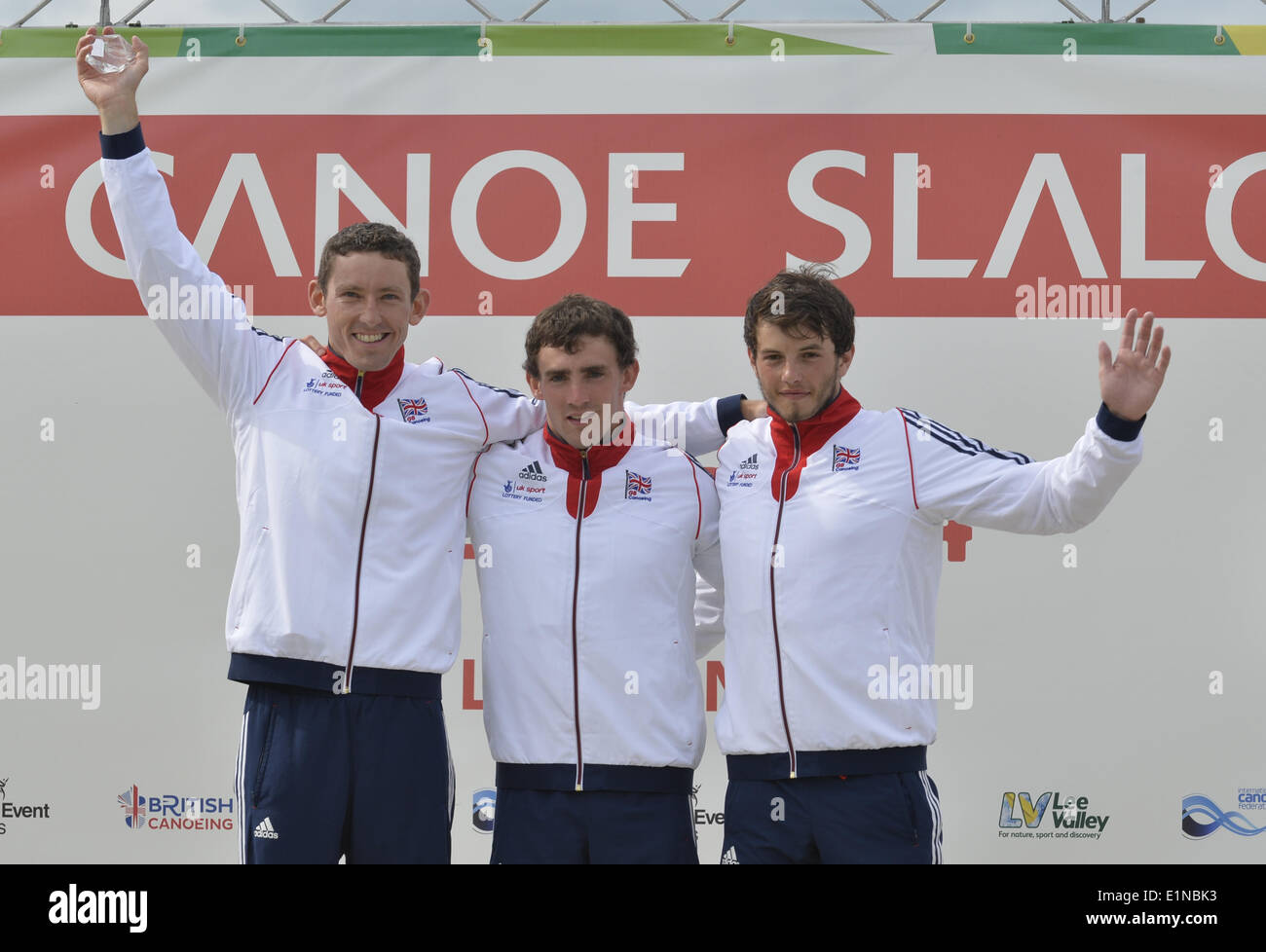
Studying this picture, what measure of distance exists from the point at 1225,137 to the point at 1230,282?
454 mm

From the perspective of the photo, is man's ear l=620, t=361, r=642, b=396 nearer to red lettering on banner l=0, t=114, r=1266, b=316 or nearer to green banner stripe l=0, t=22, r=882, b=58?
red lettering on banner l=0, t=114, r=1266, b=316

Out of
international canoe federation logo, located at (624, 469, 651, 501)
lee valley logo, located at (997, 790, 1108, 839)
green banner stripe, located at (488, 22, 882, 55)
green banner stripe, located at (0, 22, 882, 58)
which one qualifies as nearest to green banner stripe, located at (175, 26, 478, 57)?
green banner stripe, located at (0, 22, 882, 58)

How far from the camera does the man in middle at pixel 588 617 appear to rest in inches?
99.9

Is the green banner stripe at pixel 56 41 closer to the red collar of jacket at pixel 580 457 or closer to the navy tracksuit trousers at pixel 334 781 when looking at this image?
the red collar of jacket at pixel 580 457

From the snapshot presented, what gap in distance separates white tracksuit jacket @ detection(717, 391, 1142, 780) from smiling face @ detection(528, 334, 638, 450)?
344 millimetres

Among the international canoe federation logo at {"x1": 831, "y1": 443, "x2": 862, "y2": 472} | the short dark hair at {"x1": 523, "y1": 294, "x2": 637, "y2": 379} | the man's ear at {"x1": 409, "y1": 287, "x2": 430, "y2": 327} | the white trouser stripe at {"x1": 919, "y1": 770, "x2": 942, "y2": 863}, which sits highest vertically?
the man's ear at {"x1": 409, "y1": 287, "x2": 430, "y2": 327}

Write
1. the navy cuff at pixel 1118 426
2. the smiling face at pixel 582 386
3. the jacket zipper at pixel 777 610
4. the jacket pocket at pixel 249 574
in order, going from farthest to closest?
1. the smiling face at pixel 582 386
2. the jacket pocket at pixel 249 574
3. the jacket zipper at pixel 777 610
4. the navy cuff at pixel 1118 426

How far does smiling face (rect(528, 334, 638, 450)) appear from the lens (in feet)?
8.77

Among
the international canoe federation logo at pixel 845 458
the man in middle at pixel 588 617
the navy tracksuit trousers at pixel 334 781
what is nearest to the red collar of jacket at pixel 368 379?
the man in middle at pixel 588 617

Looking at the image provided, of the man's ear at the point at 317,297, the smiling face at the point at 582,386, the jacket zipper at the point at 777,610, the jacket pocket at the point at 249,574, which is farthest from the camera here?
the man's ear at the point at 317,297

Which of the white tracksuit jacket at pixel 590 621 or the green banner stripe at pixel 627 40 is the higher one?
the green banner stripe at pixel 627 40

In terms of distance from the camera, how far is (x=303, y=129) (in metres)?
3.83

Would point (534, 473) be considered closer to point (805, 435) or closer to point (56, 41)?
point (805, 435)

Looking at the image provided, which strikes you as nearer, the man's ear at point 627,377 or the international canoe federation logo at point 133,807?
the man's ear at point 627,377
